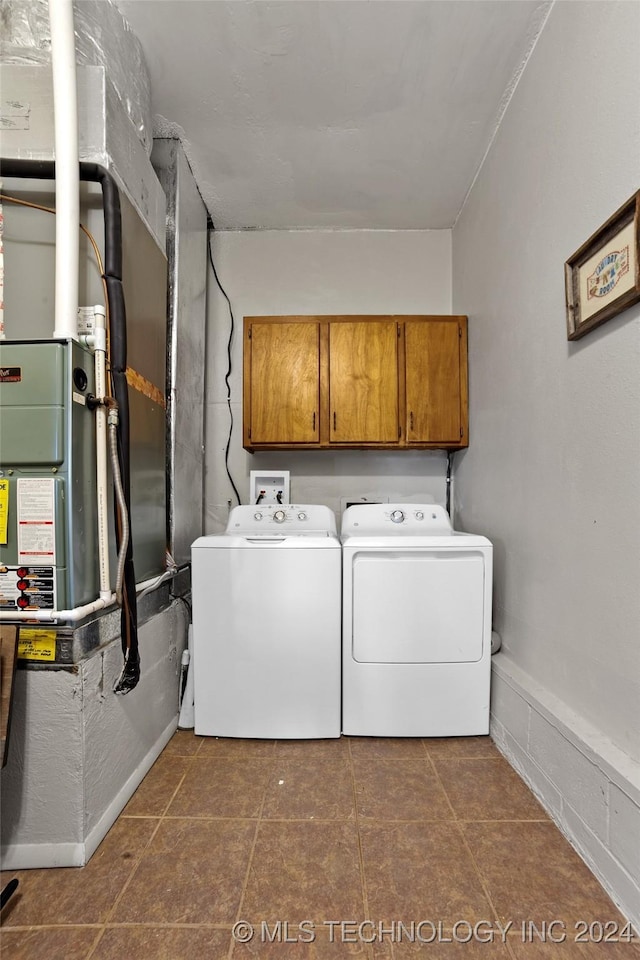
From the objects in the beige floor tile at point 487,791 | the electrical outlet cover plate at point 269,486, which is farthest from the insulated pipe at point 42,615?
the electrical outlet cover plate at point 269,486

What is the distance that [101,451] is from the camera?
1380mm

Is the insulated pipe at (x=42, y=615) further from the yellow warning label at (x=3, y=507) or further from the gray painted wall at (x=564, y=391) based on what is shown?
the gray painted wall at (x=564, y=391)

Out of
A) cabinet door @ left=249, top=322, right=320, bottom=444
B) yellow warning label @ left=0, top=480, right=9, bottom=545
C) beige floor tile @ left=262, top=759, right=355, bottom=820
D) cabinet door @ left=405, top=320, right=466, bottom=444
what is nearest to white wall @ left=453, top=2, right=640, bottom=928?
cabinet door @ left=405, top=320, right=466, bottom=444

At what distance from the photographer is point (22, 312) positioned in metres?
1.37

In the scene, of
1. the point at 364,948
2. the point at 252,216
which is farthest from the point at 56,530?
the point at 252,216

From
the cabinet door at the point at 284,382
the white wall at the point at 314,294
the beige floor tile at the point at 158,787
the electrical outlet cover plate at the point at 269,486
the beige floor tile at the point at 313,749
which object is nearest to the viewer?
the beige floor tile at the point at 158,787

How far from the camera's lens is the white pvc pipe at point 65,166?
1282mm

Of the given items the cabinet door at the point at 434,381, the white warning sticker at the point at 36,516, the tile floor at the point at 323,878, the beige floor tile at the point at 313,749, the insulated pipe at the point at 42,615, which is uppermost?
the cabinet door at the point at 434,381

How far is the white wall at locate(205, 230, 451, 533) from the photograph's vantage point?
2.91m

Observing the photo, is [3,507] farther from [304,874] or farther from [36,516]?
[304,874]

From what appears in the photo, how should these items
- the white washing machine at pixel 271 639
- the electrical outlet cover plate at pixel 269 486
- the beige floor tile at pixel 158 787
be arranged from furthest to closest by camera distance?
the electrical outlet cover plate at pixel 269 486, the white washing machine at pixel 271 639, the beige floor tile at pixel 158 787

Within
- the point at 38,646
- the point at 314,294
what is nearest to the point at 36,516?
the point at 38,646

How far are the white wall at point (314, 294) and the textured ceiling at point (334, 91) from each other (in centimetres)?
26

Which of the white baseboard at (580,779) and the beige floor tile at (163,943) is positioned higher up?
the white baseboard at (580,779)
